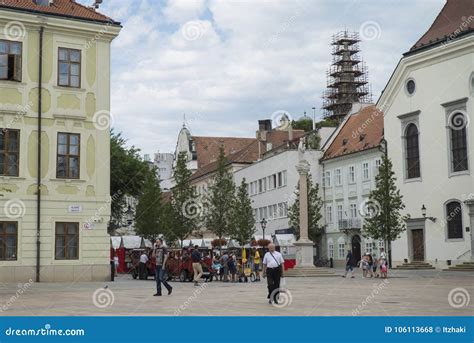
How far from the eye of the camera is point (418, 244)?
5719 cm

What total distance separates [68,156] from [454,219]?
30033mm

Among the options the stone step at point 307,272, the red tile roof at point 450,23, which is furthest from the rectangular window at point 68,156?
the red tile roof at point 450,23

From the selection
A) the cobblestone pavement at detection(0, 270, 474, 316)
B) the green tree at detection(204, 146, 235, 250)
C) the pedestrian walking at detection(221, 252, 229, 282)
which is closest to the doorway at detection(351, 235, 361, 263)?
the green tree at detection(204, 146, 235, 250)

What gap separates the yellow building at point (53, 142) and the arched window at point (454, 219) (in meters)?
27.9

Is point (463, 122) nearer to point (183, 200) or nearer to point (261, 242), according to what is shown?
point (261, 242)

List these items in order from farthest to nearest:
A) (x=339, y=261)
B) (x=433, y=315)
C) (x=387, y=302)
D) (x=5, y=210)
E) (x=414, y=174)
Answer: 1. (x=339, y=261)
2. (x=414, y=174)
3. (x=5, y=210)
4. (x=387, y=302)
5. (x=433, y=315)

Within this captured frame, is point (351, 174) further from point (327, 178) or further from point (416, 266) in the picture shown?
point (416, 266)

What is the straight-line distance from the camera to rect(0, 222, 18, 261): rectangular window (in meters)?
33.4

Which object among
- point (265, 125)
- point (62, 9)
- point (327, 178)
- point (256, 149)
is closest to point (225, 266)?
point (62, 9)

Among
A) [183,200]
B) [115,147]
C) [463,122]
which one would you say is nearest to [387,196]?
[463,122]

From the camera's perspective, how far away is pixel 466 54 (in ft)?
176

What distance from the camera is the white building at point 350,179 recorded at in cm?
6694

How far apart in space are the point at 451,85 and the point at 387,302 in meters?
37.9

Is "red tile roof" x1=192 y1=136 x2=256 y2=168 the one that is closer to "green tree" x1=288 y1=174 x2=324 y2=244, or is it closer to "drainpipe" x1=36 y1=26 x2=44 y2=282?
"green tree" x1=288 y1=174 x2=324 y2=244
